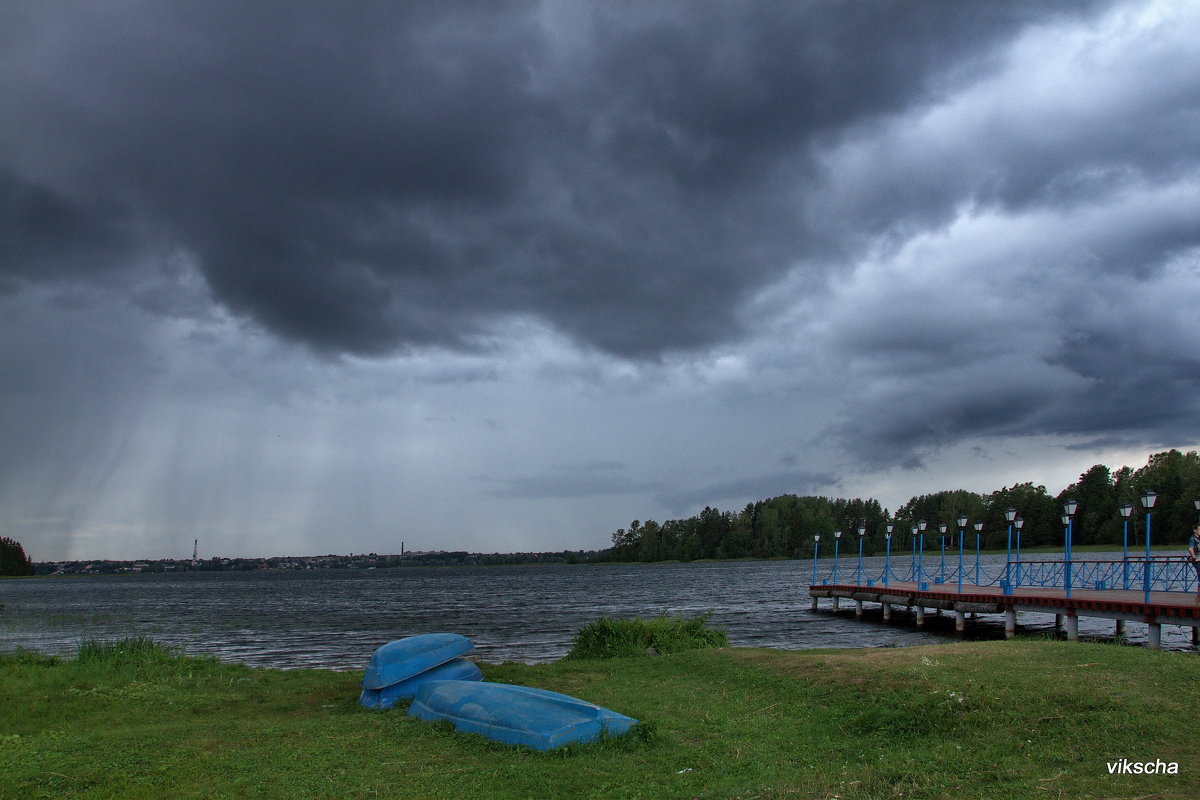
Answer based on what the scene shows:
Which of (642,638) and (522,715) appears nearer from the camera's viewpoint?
(522,715)

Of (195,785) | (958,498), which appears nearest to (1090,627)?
(195,785)

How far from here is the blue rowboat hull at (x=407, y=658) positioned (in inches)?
531

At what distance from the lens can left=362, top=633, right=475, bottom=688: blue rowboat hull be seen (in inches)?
531

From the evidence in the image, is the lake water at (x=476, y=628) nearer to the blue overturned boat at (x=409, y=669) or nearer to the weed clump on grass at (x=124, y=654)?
the weed clump on grass at (x=124, y=654)

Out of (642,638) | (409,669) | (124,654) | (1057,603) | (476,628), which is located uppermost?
(409,669)

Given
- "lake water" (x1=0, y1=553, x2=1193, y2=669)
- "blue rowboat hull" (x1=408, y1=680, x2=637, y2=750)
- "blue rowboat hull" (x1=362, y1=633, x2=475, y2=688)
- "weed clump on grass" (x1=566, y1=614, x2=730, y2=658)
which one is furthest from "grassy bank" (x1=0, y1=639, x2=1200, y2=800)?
"lake water" (x1=0, y1=553, x2=1193, y2=669)

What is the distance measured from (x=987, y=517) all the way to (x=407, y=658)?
154304 millimetres

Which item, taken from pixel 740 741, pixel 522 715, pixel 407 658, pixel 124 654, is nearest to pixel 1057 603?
pixel 740 741

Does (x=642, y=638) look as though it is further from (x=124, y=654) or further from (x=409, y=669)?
(x=124, y=654)

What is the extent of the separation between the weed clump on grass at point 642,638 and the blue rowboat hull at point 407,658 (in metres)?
5.83

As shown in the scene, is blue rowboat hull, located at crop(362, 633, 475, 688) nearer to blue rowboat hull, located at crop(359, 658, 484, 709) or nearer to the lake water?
blue rowboat hull, located at crop(359, 658, 484, 709)

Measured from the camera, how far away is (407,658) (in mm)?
13984

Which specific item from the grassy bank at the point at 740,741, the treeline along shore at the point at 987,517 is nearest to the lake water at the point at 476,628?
the grassy bank at the point at 740,741

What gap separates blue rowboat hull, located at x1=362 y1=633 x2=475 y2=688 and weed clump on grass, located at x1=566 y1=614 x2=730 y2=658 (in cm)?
583
